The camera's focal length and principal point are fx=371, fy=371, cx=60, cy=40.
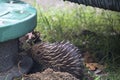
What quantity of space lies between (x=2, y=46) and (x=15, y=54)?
5.2 inches

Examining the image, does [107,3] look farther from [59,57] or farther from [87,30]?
[87,30]

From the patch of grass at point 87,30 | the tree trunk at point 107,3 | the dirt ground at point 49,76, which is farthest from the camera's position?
the patch of grass at point 87,30

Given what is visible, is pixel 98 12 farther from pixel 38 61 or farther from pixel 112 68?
pixel 38 61

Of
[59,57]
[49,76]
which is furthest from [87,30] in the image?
[49,76]

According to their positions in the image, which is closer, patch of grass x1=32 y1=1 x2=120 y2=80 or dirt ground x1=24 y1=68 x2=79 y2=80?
dirt ground x1=24 y1=68 x2=79 y2=80

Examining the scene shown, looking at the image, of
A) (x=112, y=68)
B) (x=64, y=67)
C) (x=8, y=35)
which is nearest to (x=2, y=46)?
(x=8, y=35)

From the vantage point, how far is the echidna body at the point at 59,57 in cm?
210

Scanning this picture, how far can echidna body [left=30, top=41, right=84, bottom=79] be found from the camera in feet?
6.89

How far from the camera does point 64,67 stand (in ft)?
6.90

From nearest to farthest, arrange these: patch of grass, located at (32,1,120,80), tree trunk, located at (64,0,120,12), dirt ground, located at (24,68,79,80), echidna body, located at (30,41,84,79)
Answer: dirt ground, located at (24,68,79,80)
echidna body, located at (30,41,84,79)
tree trunk, located at (64,0,120,12)
patch of grass, located at (32,1,120,80)

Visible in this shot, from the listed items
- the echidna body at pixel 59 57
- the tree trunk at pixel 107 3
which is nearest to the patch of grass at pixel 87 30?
the echidna body at pixel 59 57

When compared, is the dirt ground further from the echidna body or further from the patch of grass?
the patch of grass

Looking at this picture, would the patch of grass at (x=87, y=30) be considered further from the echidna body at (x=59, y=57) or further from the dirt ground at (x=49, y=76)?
the dirt ground at (x=49, y=76)

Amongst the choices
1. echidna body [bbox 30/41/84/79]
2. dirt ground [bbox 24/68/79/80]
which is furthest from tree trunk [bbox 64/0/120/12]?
dirt ground [bbox 24/68/79/80]
